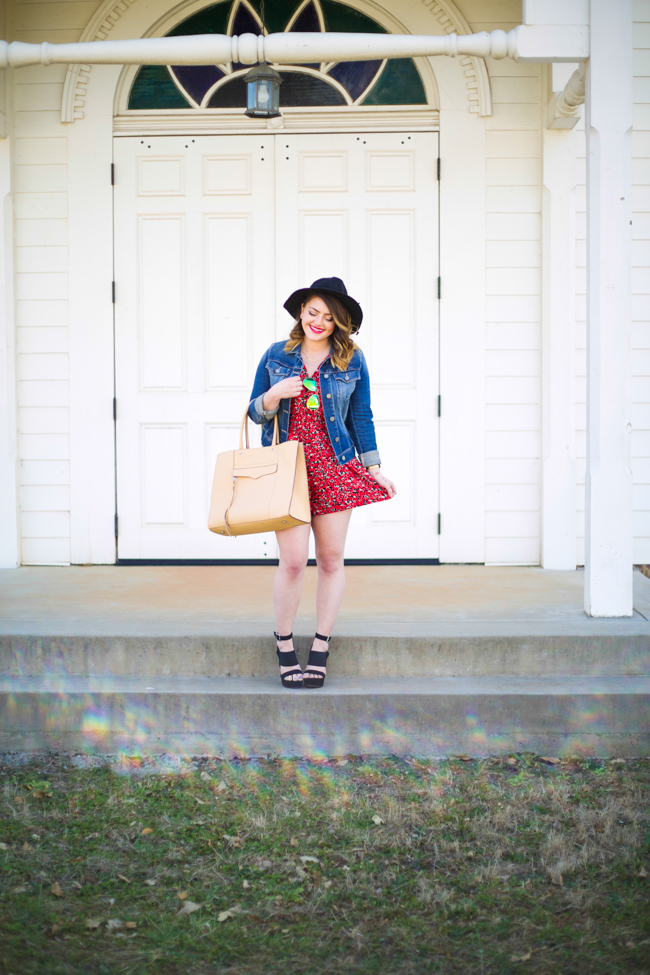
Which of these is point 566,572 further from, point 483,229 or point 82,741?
point 82,741

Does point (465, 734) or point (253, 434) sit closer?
point (465, 734)

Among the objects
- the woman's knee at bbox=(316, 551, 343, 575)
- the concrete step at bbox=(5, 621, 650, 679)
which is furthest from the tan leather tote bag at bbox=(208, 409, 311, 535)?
the concrete step at bbox=(5, 621, 650, 679)

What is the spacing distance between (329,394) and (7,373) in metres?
2.86

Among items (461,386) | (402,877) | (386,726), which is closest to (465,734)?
(386,726)

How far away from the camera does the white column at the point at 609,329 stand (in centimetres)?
420

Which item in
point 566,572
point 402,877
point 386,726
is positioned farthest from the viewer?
point 566,572

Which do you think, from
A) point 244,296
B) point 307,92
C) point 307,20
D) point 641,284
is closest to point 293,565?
point 244,296

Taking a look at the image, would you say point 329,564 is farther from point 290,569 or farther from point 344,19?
point 344,19

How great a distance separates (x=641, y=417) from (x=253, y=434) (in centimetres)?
235

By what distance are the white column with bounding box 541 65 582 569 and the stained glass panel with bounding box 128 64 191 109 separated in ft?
7.34

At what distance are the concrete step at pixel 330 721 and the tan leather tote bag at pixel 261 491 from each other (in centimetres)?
78

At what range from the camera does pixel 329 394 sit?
11.7ft

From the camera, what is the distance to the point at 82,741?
3.73 meters

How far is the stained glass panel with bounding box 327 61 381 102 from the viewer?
18.2 feet
